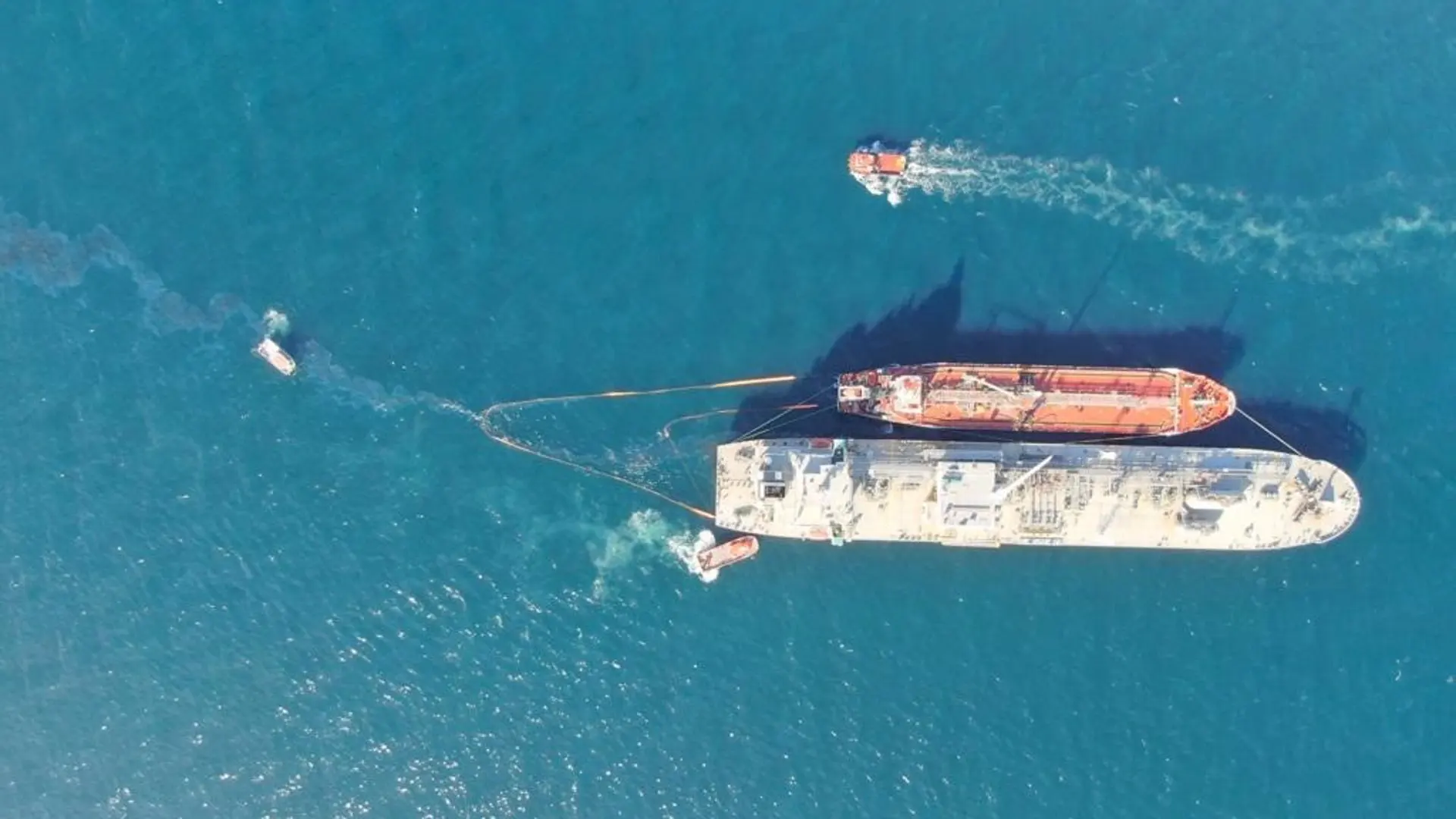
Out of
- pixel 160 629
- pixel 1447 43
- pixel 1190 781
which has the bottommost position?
pixel 1190 781

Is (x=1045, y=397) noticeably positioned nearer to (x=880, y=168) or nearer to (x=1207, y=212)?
(x=1207, y=212)

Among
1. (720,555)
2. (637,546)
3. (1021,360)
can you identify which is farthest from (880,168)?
(637,546)

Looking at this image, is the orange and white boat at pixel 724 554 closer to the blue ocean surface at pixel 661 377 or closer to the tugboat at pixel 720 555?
the tugboat at pixel 720 555

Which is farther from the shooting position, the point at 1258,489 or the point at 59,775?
the point at 59,775

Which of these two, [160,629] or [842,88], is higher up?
[842,88]

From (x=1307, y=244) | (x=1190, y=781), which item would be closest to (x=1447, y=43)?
(x=1307, y=244)

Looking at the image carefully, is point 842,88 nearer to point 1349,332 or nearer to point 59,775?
point 1349,332
